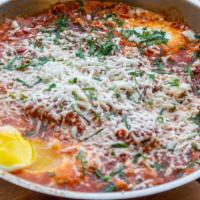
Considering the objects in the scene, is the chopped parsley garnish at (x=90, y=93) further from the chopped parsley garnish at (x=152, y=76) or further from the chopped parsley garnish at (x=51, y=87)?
the chopped parsley garnish at (x=152, y=76)

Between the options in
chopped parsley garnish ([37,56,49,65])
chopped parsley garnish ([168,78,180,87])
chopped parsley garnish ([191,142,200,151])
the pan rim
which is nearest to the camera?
the pan rim

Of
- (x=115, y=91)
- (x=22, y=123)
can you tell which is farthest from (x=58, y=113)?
(x=115, y=91)

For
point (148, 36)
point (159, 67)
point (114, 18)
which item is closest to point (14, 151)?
point (159, 67)

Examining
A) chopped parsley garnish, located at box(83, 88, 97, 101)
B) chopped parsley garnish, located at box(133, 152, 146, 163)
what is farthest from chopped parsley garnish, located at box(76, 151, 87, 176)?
chopped parsley garnish, located at box(83, 88, 97, 101)

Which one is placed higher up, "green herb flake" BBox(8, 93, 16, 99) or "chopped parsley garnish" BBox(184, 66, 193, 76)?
"chopped parsley garnish" BBox(184, 66, 193, 76)

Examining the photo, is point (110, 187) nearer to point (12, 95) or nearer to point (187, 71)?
point (12, 95)

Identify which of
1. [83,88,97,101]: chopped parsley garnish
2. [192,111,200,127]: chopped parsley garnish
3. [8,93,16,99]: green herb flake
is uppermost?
[192,111,200,127]: chopped parsley garnish

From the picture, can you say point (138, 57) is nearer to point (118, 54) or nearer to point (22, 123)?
point (118, 54)

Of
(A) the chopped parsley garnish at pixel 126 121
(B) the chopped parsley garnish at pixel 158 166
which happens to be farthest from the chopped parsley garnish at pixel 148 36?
(B) the chopped parsley garnish at pixel 158 166

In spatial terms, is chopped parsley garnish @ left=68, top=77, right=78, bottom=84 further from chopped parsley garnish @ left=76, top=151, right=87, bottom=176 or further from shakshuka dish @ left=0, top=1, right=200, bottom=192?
chopped parsley garnish @ left=76, top=151, right=87, bottom=176
